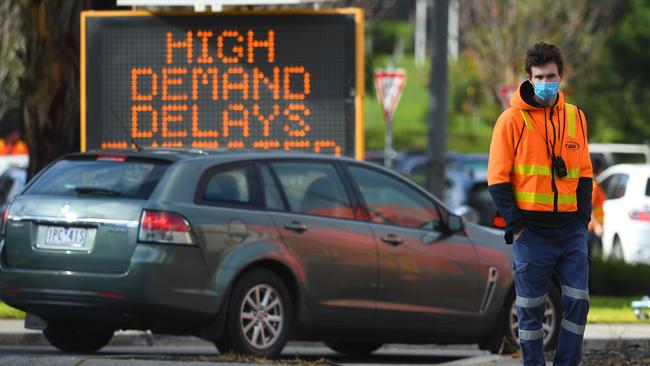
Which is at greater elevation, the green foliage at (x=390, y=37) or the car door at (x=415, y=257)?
the green foliage at (x=390, y=37)

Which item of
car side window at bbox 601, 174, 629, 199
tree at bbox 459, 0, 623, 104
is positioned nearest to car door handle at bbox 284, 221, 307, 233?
car side window at bbox 601, 174, 629, 199

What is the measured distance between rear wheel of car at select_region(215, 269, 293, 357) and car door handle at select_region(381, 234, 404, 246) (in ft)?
3.29

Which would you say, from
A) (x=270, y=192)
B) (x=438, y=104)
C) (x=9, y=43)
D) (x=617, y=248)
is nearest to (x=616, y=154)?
(x=9, y=43)

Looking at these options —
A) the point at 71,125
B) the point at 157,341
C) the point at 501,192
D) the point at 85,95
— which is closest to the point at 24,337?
the point at 157,341

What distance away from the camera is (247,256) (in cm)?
A: 1091

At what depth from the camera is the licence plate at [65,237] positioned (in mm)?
10805

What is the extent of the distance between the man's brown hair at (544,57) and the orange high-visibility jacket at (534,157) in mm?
186

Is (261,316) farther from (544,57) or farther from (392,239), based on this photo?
(544,57)

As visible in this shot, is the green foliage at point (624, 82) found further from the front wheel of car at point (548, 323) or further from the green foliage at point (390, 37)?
the green foliage at point (390, 37)

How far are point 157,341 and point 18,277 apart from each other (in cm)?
304

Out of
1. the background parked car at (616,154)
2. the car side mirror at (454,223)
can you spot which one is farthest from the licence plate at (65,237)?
the background parked car at (616,154)

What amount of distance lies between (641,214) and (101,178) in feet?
45.8

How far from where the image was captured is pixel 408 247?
12.1 m

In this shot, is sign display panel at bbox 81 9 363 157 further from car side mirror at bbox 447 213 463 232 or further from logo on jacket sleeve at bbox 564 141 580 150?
logo on jacket sleeve at bbox 564 141 580 150
